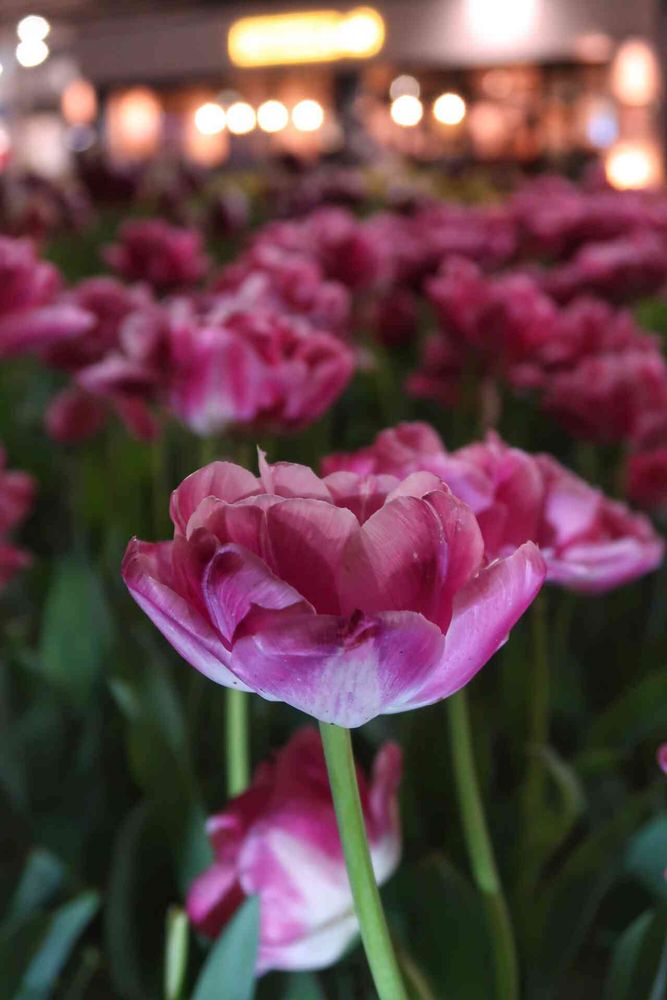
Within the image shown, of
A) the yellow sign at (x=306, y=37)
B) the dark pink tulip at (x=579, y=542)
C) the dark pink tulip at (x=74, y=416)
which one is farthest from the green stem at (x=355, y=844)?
the yellow sign at (x=306, y=37)

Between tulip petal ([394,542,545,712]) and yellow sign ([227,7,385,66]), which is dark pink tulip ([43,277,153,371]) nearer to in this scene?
tulip petal ([394,542,545,712])

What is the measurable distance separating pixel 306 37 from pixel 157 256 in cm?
692

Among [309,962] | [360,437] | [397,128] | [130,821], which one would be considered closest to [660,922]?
[309,962]

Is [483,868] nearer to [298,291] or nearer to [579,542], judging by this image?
[579,542]

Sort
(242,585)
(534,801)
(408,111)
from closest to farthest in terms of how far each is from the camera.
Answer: (242,585)
(534,801)
(408,111)

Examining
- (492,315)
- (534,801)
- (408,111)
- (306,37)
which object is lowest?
(408,111)

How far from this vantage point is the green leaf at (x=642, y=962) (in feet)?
0.94

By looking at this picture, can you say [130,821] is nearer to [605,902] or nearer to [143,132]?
[605,902]

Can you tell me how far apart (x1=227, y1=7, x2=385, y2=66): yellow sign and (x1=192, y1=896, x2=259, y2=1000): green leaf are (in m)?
7.56

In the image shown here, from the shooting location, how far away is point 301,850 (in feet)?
0.91

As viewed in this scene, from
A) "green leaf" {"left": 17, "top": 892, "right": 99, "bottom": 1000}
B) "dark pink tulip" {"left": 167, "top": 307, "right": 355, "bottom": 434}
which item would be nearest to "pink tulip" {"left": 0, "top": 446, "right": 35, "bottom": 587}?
"dark pink tulip" {"left": 167, "top": 307, "right": 355, "bottom": 434}

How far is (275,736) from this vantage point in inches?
19.4

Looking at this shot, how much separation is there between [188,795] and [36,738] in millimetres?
112

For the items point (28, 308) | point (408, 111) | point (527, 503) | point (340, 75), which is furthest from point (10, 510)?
point (340, 75)
